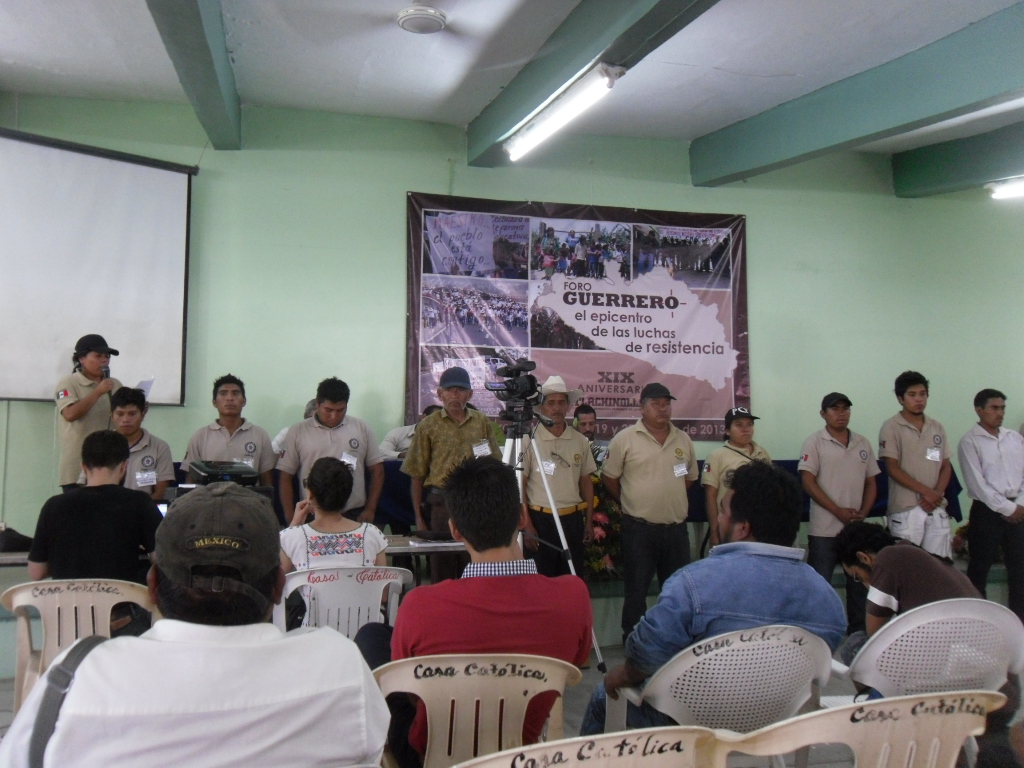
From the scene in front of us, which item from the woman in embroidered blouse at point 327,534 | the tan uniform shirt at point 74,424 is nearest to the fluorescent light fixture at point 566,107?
the woman in embroidered blouse at point 327,534

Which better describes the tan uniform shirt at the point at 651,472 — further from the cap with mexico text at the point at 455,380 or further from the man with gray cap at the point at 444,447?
the cap with mexico text at the point at 455,380

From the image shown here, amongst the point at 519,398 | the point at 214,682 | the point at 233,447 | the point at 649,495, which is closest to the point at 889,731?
the point at 214,682

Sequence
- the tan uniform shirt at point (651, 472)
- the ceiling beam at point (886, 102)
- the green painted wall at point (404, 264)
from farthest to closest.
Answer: the green painted wall at point (404, 264) → the tan uniform shirt at point (651, 472) → the ceiling beam at point (886, 102)

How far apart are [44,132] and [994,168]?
665cm

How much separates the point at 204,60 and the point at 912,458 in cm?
470

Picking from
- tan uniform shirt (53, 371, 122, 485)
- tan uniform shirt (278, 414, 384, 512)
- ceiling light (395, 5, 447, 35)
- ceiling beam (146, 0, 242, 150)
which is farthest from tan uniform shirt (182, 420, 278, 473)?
ceiling light (395, 5, 447, 35)

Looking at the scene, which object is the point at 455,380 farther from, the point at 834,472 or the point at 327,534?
the point at 834,472

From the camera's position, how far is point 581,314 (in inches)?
237

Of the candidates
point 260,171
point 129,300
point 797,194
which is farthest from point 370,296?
point 797,194

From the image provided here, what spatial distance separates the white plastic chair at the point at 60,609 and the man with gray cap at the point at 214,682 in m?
1.31

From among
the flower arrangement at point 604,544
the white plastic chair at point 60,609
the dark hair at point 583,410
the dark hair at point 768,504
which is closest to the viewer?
the dark hair at point 768,504

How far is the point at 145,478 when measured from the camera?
4.01 m

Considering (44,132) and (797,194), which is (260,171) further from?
(797,194)

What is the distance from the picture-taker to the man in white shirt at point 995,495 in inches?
192
